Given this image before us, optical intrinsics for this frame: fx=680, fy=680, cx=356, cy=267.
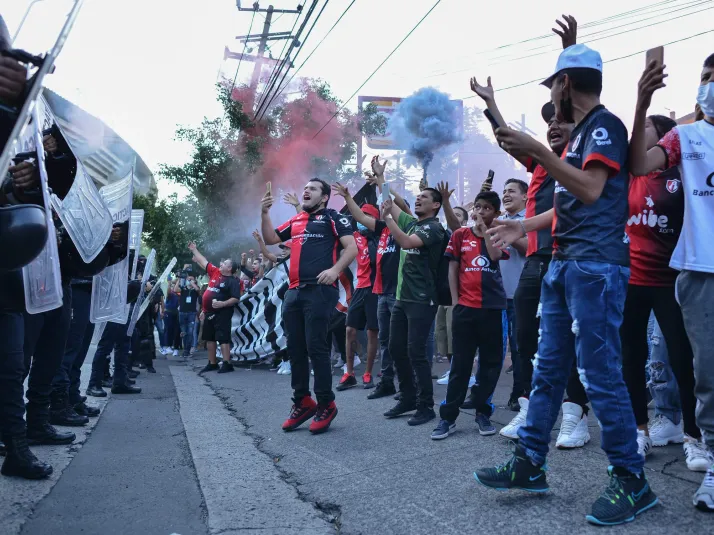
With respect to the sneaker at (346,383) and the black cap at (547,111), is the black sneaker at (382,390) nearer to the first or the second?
the sneaker at (346,383)

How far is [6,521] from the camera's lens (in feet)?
9.18

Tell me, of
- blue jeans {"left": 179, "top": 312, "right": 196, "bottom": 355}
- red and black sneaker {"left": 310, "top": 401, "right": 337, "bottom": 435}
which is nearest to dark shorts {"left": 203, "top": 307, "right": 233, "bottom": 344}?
blue jeans {"left": 179, "top": 312, "right": 196, "bottom": 355}

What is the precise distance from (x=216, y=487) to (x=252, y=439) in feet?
4.80

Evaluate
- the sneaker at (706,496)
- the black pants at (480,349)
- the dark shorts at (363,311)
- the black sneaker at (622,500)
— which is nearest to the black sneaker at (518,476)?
the black sneaker at (622,500)

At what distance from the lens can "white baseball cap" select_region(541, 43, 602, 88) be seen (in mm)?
2887

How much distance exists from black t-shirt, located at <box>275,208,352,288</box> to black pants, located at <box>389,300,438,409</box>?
0.72 meters

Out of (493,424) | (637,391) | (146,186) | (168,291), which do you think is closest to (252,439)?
(493,424)

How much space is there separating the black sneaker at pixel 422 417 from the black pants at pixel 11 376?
2668mm

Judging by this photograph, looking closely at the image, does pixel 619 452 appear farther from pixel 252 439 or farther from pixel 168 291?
pixel 168 291

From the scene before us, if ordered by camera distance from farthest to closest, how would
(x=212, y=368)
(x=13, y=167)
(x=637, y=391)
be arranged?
(x=212, y=368) < (x=637, y=391) < (x=13, y=167)

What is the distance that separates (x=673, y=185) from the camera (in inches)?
143

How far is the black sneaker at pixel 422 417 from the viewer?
16.6ft

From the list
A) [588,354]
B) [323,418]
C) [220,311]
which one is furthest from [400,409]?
[220,311]

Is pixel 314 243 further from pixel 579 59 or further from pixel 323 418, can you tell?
pixel 579 59
